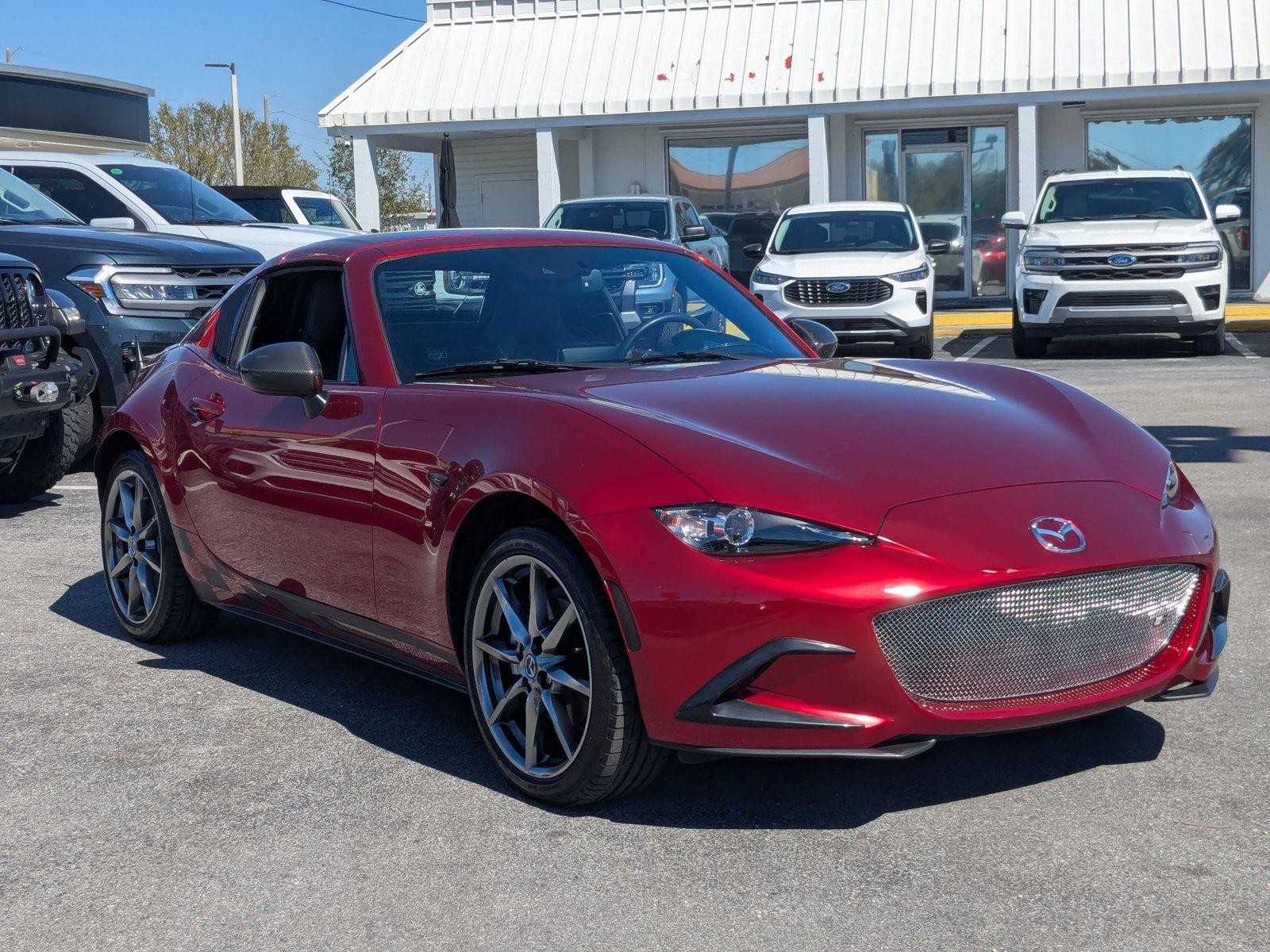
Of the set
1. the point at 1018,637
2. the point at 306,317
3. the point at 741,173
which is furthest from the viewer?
the point at 741,173

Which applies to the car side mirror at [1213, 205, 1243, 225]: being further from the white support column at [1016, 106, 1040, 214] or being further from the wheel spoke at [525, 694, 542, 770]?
the wheel spoke at [525, 694, 542, 770]

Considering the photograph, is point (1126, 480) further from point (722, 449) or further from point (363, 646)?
point (363, 646)

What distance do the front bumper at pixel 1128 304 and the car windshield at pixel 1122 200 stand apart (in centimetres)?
113

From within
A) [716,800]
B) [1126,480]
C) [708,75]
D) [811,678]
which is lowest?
[716,800]

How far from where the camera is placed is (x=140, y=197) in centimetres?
1395

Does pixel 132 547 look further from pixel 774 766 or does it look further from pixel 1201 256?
pixel 1201 256

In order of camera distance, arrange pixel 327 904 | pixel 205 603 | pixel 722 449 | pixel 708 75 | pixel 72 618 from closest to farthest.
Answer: pixel 327 904 < pixel 722 449 < pixel 205 603 < pixel 72 618 < pixel 708 75

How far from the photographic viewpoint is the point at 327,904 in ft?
11.5

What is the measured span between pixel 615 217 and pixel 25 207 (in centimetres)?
852

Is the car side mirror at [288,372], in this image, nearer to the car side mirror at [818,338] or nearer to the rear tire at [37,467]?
the car side mirror at [818,338]

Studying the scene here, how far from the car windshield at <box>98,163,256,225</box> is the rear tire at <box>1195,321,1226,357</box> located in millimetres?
9360

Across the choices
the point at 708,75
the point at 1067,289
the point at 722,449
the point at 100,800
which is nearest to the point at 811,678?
A: the point at 722,449

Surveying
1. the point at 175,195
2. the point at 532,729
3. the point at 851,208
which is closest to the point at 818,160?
the point at 851,208

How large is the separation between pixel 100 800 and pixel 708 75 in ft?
67.0
